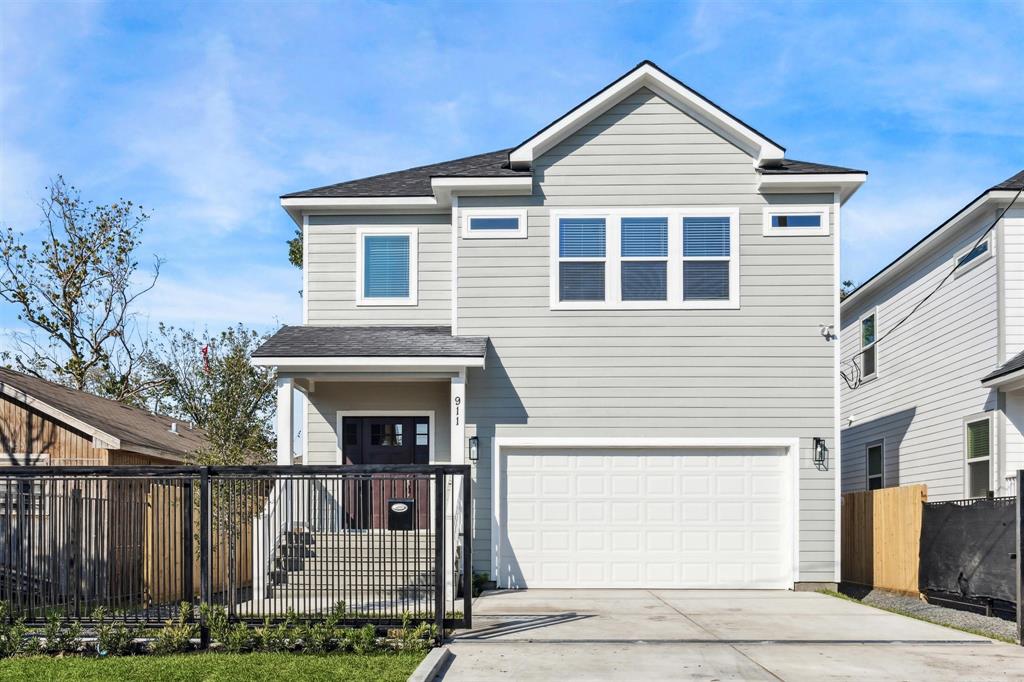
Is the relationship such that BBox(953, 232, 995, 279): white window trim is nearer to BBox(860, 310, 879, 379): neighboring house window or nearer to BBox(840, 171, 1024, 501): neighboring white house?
BBox(840, 171, 1024, 501): neighboring white house

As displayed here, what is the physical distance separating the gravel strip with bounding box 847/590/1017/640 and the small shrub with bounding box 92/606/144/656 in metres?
8.95

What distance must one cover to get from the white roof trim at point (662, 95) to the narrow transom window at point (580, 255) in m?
1.29

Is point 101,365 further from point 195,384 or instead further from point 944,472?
point 944,472

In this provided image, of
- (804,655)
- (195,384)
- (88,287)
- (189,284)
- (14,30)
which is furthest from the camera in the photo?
(189,284)

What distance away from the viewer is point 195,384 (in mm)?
20438

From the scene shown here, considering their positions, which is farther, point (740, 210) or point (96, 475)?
point (740, 210)

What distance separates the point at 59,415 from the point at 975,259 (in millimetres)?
14985

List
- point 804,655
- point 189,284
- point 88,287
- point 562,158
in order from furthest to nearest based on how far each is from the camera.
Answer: point 189,284 → point 88,287 → point 562,158 → point 804,655

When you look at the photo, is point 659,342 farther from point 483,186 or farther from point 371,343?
point 371,343

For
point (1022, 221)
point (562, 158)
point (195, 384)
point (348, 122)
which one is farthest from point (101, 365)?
point (1022, 221)

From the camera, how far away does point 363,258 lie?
1755 centimetres

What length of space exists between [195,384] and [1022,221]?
1498 cm

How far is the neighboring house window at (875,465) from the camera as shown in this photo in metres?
21.2

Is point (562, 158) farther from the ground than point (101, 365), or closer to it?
farther from the ground
